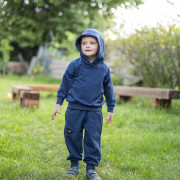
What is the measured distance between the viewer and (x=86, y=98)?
2.90m

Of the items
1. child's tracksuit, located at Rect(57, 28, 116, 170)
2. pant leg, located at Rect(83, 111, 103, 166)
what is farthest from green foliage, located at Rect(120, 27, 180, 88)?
pant leg, located at Rect(83, 111, 103, 166)

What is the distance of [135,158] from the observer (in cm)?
341

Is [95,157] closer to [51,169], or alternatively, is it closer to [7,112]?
[51,169]

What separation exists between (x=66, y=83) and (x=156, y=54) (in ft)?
17.3

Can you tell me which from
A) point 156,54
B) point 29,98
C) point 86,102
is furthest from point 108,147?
point 156,54

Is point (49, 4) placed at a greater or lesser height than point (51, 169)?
greater

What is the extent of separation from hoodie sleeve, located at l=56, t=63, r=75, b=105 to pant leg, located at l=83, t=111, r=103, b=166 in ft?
1.09

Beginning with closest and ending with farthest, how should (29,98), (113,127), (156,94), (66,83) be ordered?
(66,83)
(113,127)
(29,98)
(156,94)

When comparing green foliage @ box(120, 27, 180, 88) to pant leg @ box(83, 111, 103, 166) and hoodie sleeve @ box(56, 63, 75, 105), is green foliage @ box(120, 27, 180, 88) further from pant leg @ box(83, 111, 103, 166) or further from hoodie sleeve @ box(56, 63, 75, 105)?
pant leg @ box(83, 111, 103, 166)

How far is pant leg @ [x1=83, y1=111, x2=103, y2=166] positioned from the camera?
115 inches

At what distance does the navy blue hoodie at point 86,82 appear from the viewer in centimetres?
291

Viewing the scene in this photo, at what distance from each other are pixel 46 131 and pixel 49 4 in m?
2.01

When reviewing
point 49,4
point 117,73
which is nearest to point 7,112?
point 49,4

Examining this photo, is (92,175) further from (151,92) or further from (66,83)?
(151,92)
